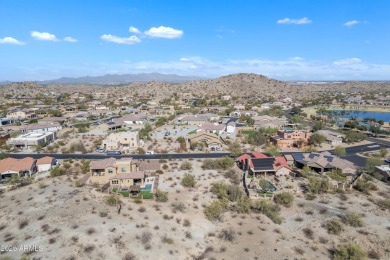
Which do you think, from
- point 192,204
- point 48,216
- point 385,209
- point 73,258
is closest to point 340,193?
point 385,209

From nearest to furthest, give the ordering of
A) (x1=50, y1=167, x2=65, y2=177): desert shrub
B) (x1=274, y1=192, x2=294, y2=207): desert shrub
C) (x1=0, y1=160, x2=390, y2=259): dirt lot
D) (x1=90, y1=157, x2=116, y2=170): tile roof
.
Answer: (x1=0, y1=160, x2=390, y2=259): dirt lot < (x1=274, y1=192, x2=294, y2=207): desert shrub < (x1=90, y1=157, x2=116, y2=170): tile roof < (x1=50, y1=167, x2=65, y2=177): desert shrub

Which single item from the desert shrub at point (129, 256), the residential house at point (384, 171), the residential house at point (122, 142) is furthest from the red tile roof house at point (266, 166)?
the residential house at point (122, 142)

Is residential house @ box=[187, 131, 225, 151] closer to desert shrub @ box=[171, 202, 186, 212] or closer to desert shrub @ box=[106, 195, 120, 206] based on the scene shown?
desert shrub @ box=[171, 202, 186, 212]

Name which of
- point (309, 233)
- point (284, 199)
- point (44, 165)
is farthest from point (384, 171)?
point (44, 165)

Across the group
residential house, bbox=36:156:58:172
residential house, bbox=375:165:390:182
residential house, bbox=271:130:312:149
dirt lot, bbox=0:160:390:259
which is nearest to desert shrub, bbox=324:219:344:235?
dirt lot, bbox=0:160:390:259

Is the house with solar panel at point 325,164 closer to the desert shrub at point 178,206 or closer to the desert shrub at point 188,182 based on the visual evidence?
the desert shrub at point 188,182
